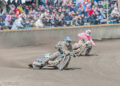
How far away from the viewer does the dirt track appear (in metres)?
9.89

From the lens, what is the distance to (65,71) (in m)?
12.4

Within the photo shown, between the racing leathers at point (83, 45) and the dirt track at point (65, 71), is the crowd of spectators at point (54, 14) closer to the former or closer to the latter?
the dirt track at point (65, 71)

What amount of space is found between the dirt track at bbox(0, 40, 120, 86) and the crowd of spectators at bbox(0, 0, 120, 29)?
72.4 inches

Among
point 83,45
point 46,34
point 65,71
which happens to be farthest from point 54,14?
point 65,71

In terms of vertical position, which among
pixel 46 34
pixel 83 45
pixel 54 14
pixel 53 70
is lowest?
pixel 53 70

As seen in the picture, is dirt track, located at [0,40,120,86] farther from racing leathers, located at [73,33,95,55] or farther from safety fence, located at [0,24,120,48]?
safety fence, located at [0,24,120,48]

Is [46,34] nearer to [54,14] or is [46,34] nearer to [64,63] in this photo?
[54,14]

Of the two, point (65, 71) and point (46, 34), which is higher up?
point (46, 34)

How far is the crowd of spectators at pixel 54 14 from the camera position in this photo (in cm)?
2039

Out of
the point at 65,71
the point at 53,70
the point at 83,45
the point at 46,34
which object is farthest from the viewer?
the point at 46,34

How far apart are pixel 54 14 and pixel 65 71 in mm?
9766

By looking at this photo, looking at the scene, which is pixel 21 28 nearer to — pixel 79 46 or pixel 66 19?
pixel 66 19

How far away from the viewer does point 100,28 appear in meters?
23.0

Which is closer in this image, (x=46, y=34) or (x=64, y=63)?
(x=64, y=63)
